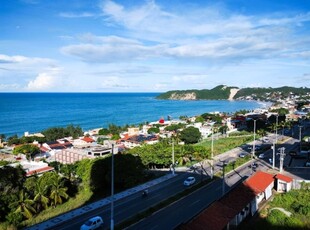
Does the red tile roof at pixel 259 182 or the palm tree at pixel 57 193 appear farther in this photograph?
the palm tree at pixel 57 193

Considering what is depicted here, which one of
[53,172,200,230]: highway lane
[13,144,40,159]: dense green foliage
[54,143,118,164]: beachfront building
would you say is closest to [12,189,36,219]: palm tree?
[53,172,200,230]: highway lane

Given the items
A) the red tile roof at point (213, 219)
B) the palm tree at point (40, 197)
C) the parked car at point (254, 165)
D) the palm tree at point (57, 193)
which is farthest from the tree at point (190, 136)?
the red tile roof at point (213, 219)

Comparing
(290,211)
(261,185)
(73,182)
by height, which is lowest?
(73,182)

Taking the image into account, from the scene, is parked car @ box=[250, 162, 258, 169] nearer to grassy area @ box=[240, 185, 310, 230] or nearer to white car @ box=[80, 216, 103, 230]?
grassy area @ box=[240, 185, 310, 230]

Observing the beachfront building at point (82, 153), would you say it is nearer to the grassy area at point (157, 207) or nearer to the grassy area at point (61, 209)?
the grassy area at point (61, 209)

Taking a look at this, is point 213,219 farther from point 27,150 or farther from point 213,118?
point 213,118

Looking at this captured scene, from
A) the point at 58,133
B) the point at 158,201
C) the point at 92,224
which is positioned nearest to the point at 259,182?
the point at 158,201

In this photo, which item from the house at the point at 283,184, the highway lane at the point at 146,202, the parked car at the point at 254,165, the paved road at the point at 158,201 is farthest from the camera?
the parked car at the point at 254,165

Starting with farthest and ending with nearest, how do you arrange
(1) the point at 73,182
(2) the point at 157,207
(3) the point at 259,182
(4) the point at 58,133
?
1. (4) the point at 58,133
2. (1) the point at 73,182
3. (3) the point at 259,182
4. (2) the point at 157,207
